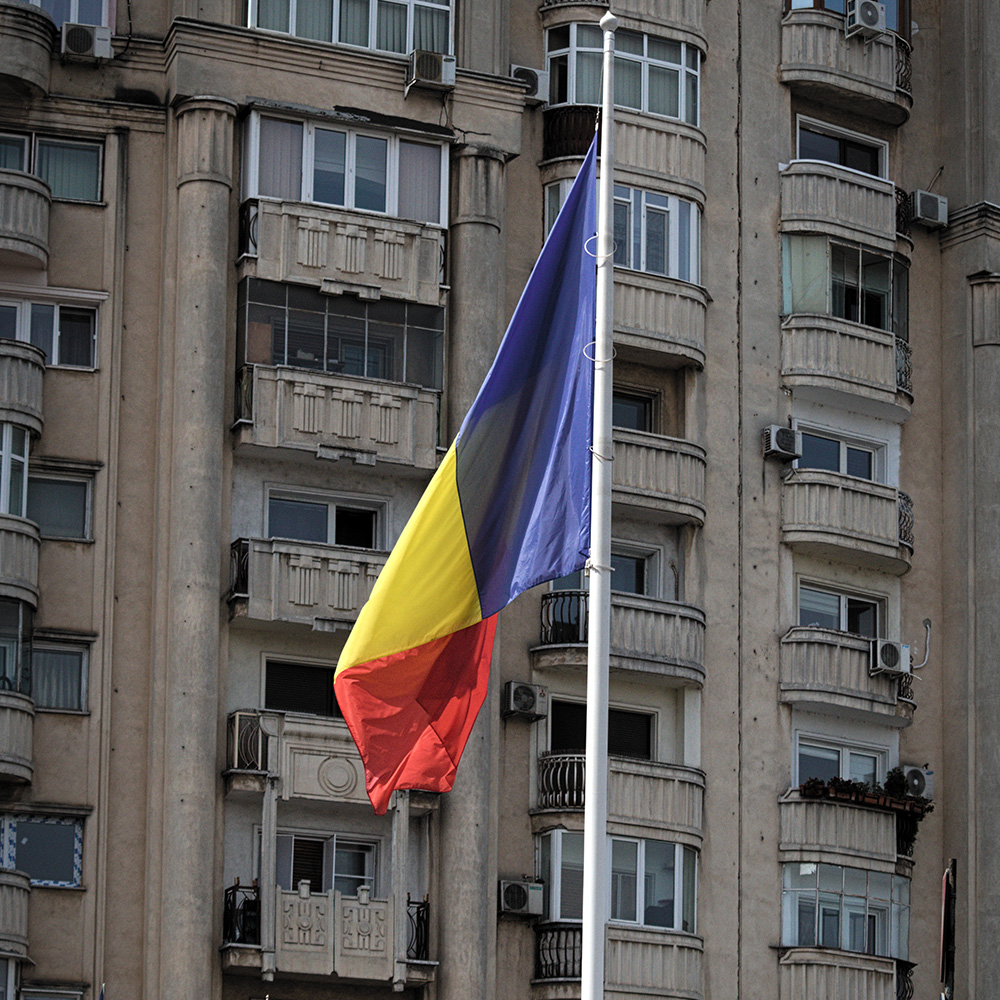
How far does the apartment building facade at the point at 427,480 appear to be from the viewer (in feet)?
118

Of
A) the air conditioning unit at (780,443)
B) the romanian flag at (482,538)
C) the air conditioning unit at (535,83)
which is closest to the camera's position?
the romanian flag at (482,538)

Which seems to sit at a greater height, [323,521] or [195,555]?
[323,521]

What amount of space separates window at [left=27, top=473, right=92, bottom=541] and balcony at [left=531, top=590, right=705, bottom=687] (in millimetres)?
7575

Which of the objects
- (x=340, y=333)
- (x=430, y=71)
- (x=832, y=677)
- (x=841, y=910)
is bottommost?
(x=841, y=910)

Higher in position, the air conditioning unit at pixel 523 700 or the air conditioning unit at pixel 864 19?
the air conditioning unit at pixel 864 19

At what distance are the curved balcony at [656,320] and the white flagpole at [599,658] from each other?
19.7 metres

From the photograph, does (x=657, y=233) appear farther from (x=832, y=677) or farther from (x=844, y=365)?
(x=832, y=677)

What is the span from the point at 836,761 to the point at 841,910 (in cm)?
291

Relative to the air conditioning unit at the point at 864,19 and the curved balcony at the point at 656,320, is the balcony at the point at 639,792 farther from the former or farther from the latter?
the air conditioning unit at the point at 864,19

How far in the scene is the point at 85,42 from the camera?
1494 inches

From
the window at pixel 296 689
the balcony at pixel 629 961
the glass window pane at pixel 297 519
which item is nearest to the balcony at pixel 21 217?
the glass window pane at pixel 297 519

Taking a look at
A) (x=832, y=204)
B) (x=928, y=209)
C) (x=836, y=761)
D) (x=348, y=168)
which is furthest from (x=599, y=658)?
(x=928, y=209)

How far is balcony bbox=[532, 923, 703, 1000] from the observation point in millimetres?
37531

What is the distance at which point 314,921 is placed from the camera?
3584 cm
